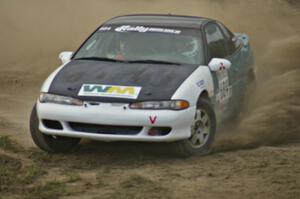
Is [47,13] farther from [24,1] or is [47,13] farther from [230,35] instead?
[230,35]

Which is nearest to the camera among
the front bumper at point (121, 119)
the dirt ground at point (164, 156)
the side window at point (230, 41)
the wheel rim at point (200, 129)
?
the dirt ground at point (164, 156)

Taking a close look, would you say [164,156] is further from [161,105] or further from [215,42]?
[215,42]

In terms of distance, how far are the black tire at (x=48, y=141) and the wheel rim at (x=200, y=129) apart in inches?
53.8

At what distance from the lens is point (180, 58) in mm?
9953

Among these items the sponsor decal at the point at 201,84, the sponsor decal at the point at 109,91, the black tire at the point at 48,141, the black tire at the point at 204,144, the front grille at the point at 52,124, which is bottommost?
the black tire at the point at 48,141

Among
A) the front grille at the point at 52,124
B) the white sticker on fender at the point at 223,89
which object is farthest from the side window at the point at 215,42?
the front grille at the point at 52,124

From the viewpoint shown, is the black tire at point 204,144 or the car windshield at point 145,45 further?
the car windshield at point 145,45

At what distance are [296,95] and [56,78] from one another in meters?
3.88

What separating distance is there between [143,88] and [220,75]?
1.49 meters

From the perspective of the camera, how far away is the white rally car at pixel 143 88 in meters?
8.85

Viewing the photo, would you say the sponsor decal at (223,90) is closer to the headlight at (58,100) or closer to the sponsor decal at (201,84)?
the sponsor decal at (201,84)

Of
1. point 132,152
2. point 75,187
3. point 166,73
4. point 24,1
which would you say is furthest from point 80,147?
point 24,1

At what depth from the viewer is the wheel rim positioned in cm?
924

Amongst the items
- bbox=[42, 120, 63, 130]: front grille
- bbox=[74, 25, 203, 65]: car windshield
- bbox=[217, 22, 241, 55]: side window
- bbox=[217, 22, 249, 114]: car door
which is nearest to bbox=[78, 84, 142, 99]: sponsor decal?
bbox=[42, 120, 63, 130]: front grille
